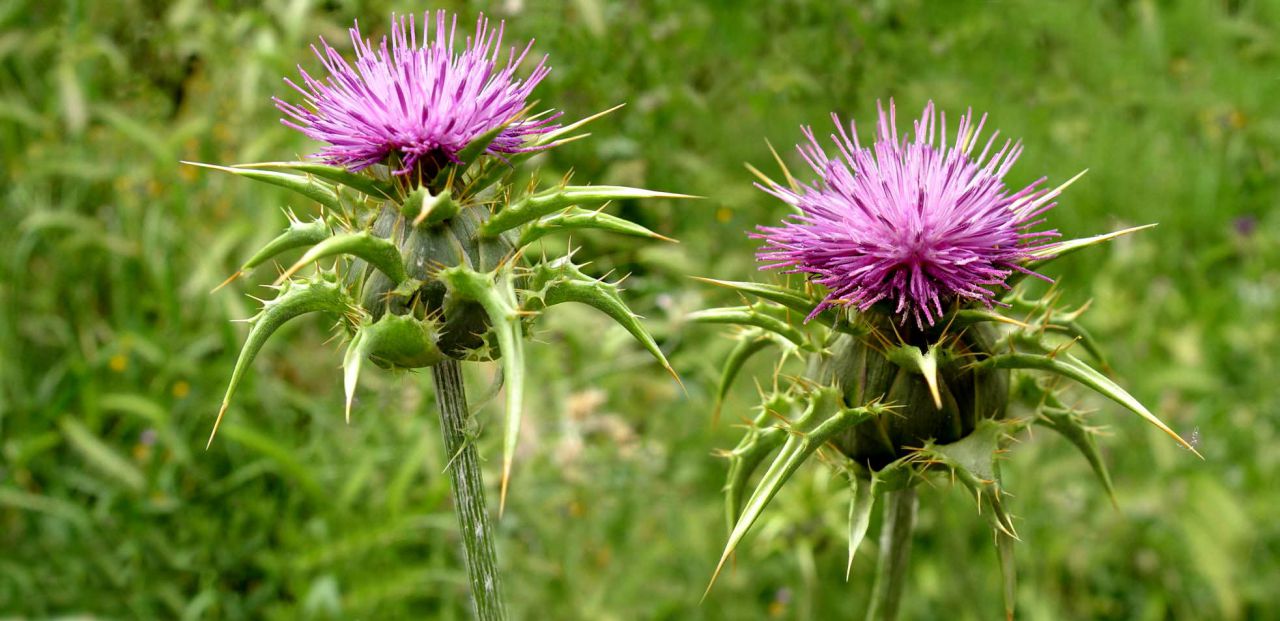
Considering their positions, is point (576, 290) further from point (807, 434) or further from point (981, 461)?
point (981, 461)

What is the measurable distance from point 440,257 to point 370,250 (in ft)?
0.45

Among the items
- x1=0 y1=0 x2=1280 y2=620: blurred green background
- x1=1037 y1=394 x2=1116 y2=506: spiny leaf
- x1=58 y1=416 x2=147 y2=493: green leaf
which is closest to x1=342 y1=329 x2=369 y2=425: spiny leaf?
x1=1037 y1=394 x2=1116 y2=506: spiny leaf

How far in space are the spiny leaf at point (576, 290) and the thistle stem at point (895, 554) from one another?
0.67m

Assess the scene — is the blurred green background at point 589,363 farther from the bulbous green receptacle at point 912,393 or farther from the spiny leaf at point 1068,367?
the spiny leaf at point 1068,367

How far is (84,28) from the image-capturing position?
5.27 metres

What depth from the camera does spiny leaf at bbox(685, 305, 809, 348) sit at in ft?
5.98

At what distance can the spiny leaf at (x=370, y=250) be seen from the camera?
1.53 meters

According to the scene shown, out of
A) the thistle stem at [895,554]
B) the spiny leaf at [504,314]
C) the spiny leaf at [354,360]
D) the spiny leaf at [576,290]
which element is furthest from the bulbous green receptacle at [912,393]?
the spiny leaf at [354,360]

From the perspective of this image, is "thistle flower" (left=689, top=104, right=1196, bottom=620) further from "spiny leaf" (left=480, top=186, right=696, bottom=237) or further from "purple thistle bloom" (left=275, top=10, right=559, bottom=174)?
"purple thistle bloom" (left=275, top=10, right=559, bottom=174)

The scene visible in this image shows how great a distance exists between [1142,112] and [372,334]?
246 inches

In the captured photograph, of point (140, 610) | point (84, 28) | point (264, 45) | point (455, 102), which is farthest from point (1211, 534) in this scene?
point (84, 28)

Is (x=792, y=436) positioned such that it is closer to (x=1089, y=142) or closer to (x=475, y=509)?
(x=475, y=509)

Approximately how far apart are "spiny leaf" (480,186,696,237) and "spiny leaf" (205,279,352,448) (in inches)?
Result: 10.2

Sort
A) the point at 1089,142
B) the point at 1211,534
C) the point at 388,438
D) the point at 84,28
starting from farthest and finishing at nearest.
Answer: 1. the point at 1089,142
2. the point at 84,28
3. the point at 388,438
4. the point at 1211,534
